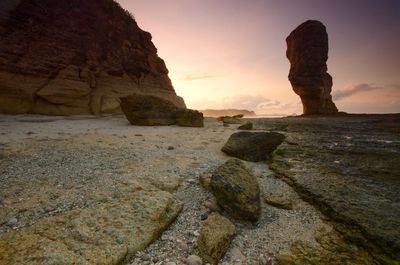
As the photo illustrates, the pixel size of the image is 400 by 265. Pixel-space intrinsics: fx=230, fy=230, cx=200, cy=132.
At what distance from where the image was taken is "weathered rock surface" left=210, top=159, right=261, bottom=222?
12.1 feet

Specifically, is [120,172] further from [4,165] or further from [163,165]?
[4,165]

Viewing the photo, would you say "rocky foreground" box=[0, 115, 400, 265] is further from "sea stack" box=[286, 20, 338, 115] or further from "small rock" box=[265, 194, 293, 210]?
"sea stack" box=[286, 20, 338, 115]

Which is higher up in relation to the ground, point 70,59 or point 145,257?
point 70,59

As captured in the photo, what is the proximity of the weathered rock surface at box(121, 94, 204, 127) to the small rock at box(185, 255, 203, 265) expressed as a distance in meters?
10.3

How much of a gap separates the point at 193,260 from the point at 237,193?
136 centimetres

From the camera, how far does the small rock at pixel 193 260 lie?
2.81 m

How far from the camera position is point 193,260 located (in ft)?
9.29

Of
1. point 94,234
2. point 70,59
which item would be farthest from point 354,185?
point 70,59

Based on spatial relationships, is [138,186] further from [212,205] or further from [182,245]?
[182,245]

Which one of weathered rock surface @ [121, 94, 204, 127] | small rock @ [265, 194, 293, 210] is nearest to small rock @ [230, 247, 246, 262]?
small rock @ [265, 194, 293, 210]

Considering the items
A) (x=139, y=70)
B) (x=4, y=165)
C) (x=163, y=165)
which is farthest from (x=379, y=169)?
(x=139, y=70)

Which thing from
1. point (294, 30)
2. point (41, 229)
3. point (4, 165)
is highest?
point (294, 30)

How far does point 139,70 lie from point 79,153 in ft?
55.8

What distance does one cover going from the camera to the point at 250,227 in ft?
11.8
